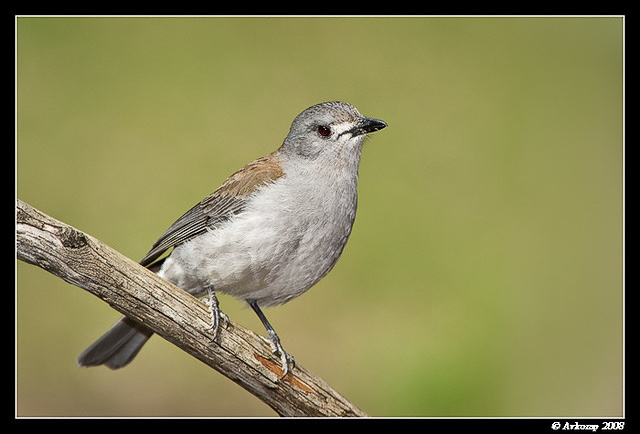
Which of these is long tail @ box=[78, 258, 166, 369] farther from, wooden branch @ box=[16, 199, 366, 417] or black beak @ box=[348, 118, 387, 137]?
black beak @ box=[348, 118, 387, 137]

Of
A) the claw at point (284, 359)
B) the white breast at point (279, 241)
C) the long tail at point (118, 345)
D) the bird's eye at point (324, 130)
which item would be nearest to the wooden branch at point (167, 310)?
the claw at point (284, 359)

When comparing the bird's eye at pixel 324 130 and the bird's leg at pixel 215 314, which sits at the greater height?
the bird's eye at pixel 324 130

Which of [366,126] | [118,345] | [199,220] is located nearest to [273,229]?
[199,220]

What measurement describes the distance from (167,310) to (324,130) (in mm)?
1717

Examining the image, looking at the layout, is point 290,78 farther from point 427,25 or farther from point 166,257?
point 166,257

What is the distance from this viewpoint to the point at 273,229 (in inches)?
176

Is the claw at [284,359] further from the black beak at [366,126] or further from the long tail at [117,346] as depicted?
the black beak at [366,126]

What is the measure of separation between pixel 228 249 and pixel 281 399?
107 cm

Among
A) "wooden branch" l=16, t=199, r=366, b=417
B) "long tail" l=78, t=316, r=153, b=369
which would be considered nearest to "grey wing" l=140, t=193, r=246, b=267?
"long tail" l=78, t=316, r=153, b=369

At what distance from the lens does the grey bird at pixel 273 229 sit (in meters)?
4.49

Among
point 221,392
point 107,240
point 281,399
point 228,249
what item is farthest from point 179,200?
point 281,399

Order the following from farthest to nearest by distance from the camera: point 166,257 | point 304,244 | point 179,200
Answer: point 179,200 < point 166,257 < point 304,244

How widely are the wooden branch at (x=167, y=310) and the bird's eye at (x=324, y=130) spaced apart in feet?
4.94

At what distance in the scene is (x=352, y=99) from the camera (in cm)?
828
